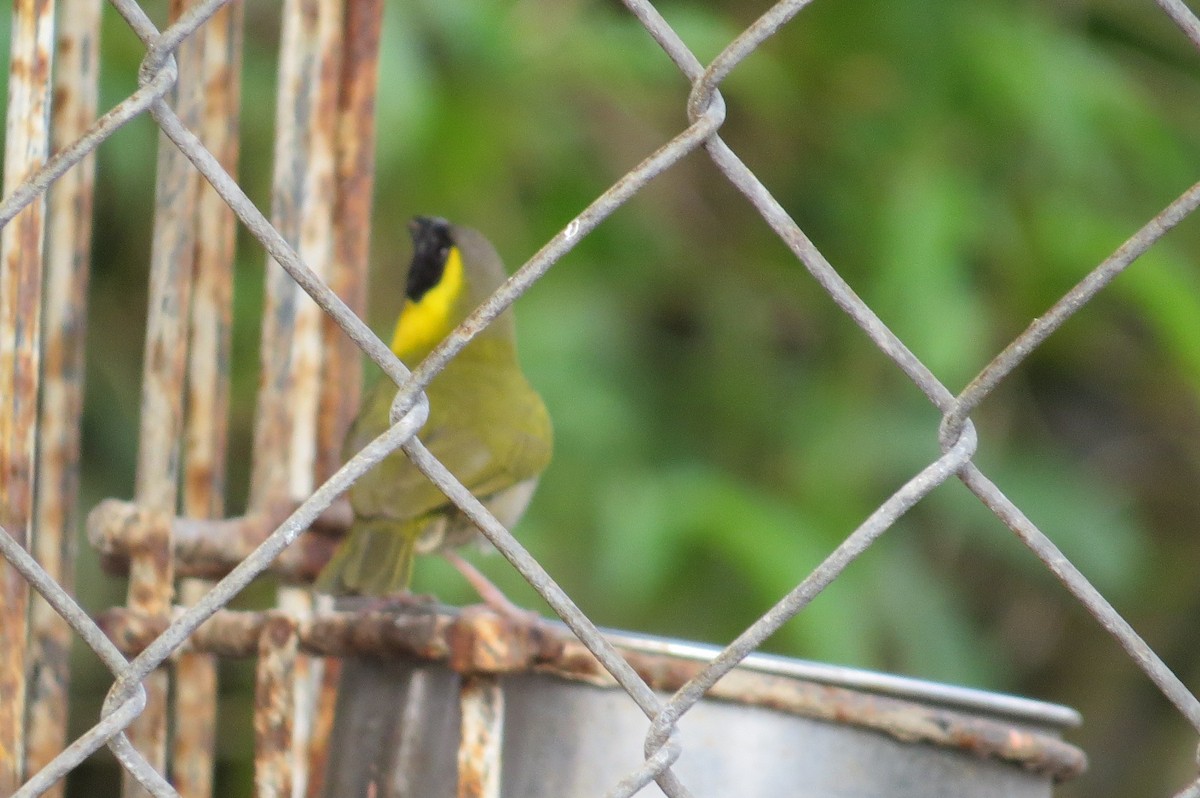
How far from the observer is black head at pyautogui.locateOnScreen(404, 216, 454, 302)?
247 cm

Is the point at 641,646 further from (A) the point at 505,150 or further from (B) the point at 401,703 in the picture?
(A) the point at 505,150

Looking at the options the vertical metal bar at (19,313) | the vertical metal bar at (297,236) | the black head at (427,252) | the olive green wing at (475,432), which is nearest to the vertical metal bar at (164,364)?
the vertical metal bar at (297,236)

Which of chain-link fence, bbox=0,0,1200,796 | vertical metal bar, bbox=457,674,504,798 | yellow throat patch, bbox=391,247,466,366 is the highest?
yellow throat patch, bbox=391,247,466,366

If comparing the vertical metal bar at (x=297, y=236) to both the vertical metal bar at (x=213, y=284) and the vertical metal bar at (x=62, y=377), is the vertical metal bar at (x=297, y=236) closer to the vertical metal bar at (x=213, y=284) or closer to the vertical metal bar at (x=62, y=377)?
the vertical metal bar at (x=213, y=284)

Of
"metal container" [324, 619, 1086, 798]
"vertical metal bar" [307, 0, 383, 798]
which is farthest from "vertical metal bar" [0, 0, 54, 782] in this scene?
"vertical metal bar" [307, 0, 383, 798]

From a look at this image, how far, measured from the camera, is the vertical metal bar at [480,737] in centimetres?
115

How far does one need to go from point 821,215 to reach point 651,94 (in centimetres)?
43

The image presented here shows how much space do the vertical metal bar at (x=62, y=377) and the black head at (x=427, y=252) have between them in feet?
3.38

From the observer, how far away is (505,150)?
291 centimetres

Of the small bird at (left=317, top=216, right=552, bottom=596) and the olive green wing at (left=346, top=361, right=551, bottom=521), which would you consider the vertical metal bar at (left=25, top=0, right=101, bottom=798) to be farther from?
the olive green wing at (left=346, top=361, right=551, bottom=521)

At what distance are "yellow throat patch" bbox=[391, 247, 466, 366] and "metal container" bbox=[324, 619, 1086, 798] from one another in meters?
1.37

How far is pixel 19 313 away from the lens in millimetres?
1218

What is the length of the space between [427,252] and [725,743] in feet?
4.82

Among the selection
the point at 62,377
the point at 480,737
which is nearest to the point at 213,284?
the point at 62,377
